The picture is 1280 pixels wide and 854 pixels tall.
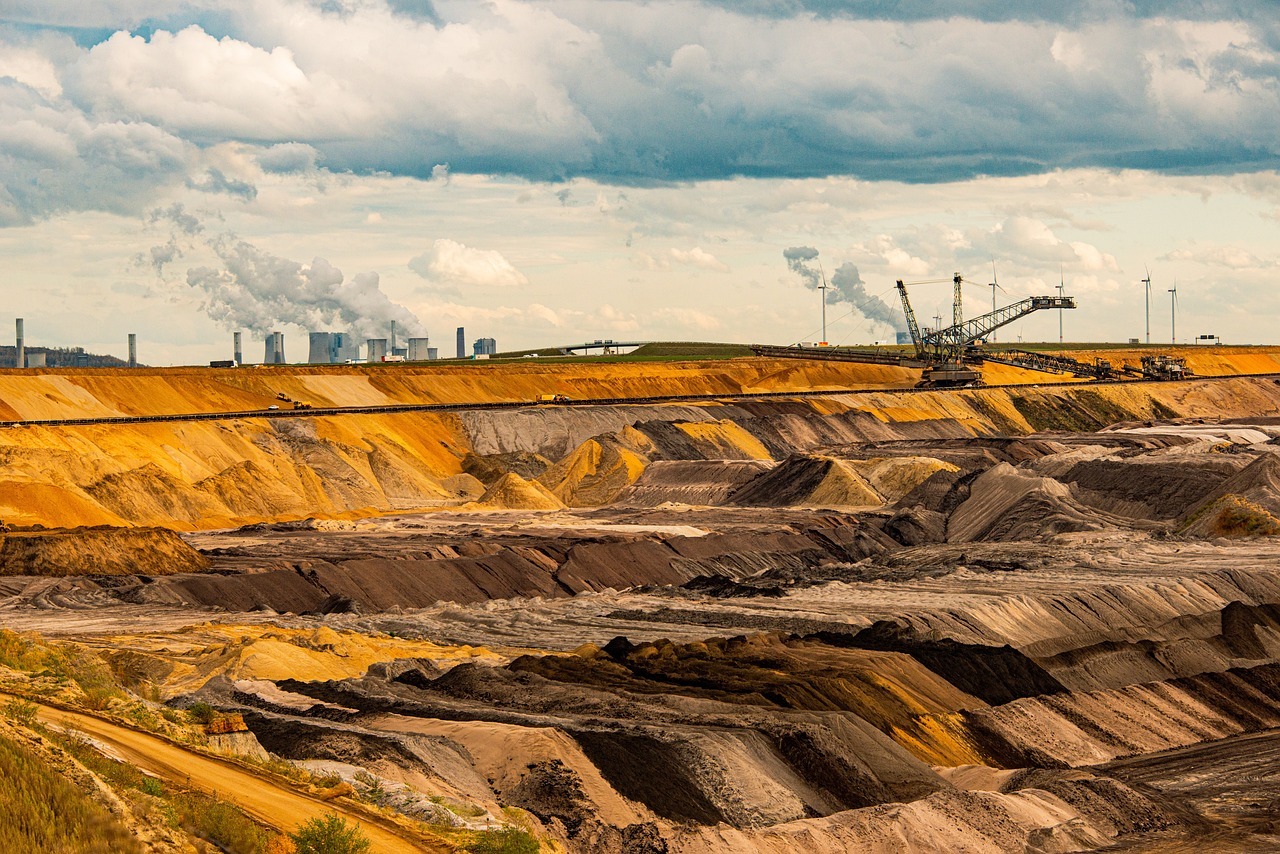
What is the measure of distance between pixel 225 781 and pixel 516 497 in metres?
62.4

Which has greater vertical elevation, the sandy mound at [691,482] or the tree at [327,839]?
the tree at [327,839]

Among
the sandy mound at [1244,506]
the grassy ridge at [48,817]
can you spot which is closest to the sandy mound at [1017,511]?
the sandy mound at [1244,506]

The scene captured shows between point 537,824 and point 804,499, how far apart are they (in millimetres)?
58800

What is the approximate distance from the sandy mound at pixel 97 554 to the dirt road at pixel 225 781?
1378 inches

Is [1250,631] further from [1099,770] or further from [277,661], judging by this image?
[277,661]

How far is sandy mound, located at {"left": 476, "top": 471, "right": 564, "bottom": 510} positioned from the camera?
8269 centimetres

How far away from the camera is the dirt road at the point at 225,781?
19594 millimetres

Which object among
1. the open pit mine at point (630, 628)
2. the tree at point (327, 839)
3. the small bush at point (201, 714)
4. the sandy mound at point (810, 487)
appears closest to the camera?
the tree at point (327, 839)

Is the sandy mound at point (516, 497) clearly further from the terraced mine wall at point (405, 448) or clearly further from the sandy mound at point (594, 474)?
the sandy mound at point (594, 474)

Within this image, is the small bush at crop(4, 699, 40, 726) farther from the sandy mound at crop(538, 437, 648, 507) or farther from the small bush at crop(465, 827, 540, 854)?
the sandy mound at crop(538, 437, 648, 507)

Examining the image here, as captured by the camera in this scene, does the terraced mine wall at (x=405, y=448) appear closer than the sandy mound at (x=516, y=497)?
Yes

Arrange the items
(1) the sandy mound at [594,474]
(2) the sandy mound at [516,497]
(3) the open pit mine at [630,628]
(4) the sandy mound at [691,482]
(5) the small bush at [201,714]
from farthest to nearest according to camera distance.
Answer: (1) the sandy mound at [594,474] → (4) the sandy mound at [691,482] → (2) the sandy mound at [516,497] → (5) the small bush at [201,714] → (3) the open pit mine at [630,628]

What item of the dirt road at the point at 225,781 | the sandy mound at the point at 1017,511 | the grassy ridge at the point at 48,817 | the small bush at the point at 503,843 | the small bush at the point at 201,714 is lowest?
the sandy mound at the point at 1017,511

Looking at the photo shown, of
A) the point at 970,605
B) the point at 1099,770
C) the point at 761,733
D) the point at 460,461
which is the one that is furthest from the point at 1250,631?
the point at 460,461
